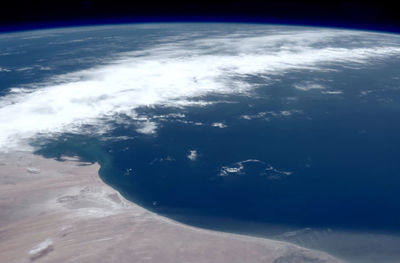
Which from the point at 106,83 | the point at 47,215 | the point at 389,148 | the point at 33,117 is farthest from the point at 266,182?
the point at 106,83

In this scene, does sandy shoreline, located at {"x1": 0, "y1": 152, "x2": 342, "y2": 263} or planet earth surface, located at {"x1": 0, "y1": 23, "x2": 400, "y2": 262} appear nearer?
sandy shoreline, located at {"x1": 0, "y1": 152, "x2": 342, "y2": 263}

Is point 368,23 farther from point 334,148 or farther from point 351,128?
point 334,148

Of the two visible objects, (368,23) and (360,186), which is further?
(368,23)

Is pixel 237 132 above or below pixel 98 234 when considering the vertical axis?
above

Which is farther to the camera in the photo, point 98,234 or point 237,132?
point 237,132

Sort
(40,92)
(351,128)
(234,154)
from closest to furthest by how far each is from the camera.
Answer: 1. (234,154)
2. (351,128)
3. (40,92)

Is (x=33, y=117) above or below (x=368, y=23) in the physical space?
below
